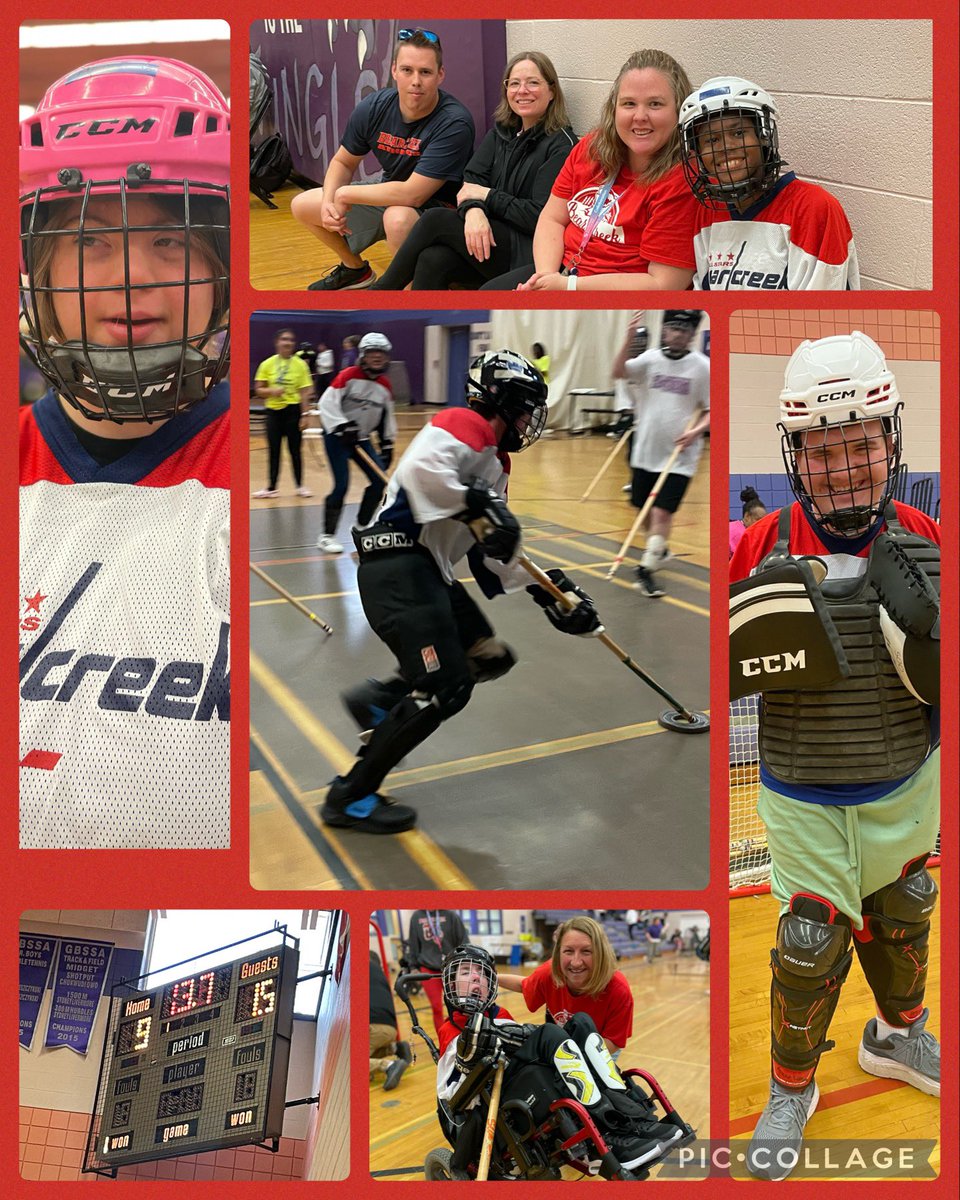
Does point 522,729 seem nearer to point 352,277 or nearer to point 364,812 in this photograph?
point 364,812

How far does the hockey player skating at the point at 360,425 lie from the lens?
228 cm

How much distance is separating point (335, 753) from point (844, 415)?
57.1 inches

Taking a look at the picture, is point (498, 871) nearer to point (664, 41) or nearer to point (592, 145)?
point (592, 145)

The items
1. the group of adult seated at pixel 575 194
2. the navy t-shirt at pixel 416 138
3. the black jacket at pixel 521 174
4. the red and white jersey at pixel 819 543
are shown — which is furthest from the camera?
the navy t-shirt at pixel 416 138

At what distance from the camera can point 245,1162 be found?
262cm

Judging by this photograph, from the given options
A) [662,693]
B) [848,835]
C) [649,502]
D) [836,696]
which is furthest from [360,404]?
[848,835]

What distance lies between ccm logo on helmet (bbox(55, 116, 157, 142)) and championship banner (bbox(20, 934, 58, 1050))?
1714 mm

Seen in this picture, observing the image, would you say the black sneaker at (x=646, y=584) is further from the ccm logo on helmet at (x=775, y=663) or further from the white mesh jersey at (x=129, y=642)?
the white mesh jersey at (x=129, y=642)

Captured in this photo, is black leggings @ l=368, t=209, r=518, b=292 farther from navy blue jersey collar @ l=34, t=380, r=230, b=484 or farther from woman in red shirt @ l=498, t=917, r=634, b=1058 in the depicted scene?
woman in red shirt @ l=498, t=917, r=634, b=1058

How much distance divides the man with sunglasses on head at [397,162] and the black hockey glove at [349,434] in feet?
2.30

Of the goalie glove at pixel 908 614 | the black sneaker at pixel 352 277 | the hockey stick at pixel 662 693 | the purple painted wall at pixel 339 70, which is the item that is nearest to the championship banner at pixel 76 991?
the hockey stick at pixel 662 693

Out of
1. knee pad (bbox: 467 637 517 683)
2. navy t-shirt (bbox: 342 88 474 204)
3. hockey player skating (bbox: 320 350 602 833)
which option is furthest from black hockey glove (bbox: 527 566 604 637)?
navy t-shirt (bbox: 342 88 474 204)

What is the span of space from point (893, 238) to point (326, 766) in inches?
80.9

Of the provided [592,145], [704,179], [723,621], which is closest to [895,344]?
[704,179]
